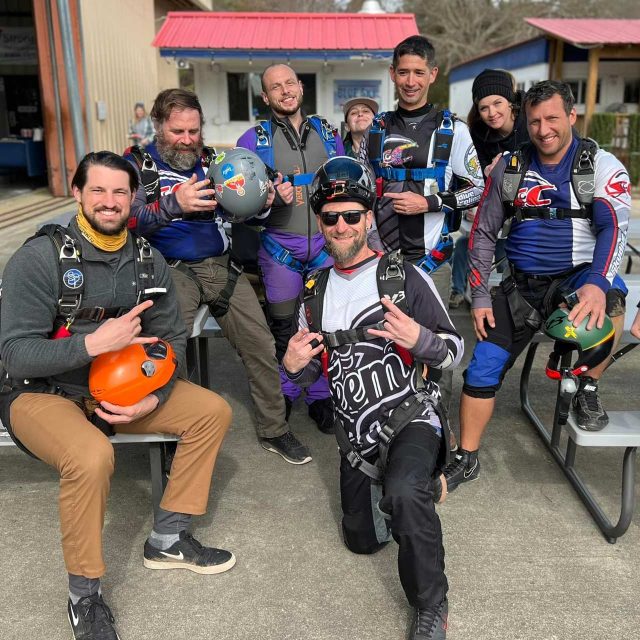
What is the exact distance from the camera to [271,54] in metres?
17.4

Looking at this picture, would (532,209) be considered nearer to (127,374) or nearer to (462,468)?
(462,468)

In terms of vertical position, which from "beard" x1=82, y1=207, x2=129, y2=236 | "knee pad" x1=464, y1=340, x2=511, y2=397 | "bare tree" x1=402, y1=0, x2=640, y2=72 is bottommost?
"knee pad" x1=464, y1=340, x2=511, y2=397

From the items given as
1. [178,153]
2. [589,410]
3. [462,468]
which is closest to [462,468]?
[462,468]

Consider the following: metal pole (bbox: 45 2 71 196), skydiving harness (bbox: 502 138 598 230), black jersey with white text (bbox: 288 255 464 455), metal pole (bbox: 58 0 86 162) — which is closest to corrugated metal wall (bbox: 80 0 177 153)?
metal pole (bbox: 58 0 86 162)

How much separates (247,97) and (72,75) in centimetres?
648

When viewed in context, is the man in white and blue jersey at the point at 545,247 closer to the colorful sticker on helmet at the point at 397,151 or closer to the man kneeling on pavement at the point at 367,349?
the colorful sticker on helmet at the point at 397,151

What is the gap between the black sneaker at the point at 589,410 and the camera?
3240 mm

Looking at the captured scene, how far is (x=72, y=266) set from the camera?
2.88 metres

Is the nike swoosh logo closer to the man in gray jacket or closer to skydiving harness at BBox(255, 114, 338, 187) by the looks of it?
the man in gray jacket

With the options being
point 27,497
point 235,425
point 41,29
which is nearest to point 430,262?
point 235,425

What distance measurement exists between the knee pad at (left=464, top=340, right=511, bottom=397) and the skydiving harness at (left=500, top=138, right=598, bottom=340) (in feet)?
0.49

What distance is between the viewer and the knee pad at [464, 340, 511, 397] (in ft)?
12.0

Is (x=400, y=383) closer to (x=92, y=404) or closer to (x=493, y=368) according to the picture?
(x=493, y=368)

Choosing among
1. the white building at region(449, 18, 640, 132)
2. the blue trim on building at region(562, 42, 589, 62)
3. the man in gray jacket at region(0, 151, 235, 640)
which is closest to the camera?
the man in gray jacket at region(0, 151, 235, 640)
